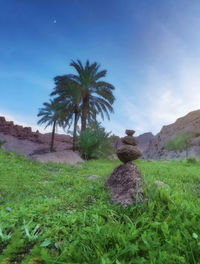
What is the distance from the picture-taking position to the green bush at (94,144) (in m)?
12.9

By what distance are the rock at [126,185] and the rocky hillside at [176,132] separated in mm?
22250

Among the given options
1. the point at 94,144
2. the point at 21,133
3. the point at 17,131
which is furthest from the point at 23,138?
the point at 94,144

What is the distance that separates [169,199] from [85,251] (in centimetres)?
129

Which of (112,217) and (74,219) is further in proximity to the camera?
(112,217)

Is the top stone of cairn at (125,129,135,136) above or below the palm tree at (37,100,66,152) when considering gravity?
below

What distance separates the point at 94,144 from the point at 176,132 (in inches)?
821

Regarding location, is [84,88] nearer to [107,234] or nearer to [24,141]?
[24,141]

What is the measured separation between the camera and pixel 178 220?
67.5 inches

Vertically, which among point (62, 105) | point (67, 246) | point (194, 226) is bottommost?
point (67, 246)

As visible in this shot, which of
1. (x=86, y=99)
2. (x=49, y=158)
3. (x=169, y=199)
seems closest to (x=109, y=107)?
(x=86, y=99)

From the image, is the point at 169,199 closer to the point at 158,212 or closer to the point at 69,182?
the point at 158,212

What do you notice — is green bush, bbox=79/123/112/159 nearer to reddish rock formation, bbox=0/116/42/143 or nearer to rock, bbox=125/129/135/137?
rock, bbox=125/129/135/137

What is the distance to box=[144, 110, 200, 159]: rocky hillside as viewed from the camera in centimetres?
2367

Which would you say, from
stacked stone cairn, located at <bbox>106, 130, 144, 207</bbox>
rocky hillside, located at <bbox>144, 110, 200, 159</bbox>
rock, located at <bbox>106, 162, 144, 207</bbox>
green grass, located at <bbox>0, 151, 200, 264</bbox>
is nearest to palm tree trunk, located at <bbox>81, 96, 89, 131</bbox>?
stacked stone cairn, located at <bbox>106, 130, 144, 207</bbox>
